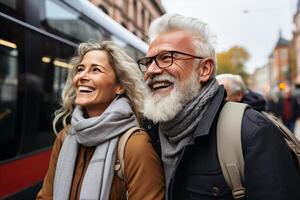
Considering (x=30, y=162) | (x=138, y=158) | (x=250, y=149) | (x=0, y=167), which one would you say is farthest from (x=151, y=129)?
(x=30, y=162)

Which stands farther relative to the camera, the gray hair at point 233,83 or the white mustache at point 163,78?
the gray hair at point 233,83

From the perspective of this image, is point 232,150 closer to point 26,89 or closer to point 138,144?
point 138,144

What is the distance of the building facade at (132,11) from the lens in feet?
69.6

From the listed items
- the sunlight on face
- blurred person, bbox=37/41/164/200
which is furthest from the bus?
the sunlight on face

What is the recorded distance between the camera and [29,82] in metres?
3.98

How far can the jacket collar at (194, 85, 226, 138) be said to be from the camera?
1787 millimetres

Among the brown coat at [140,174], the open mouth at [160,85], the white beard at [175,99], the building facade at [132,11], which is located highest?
the building facade at [132,11]

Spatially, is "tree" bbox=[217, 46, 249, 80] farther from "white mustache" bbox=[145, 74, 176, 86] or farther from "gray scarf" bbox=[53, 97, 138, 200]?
"white mustache" bbox=[145, 74, 176, 86]

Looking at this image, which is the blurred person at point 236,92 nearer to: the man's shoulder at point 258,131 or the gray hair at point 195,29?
the gray hair at point 195,29

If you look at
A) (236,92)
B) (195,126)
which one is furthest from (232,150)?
(236,92)

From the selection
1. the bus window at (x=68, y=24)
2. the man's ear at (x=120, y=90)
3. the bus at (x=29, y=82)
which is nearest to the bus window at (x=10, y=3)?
the bus at (x=29, y=82)

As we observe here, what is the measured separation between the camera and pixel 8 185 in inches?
132

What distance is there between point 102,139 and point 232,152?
76 centimetres

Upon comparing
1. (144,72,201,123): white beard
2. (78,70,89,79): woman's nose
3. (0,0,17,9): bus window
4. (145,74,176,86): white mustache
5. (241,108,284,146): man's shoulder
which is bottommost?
(241,108,284,146): man's shoulder
